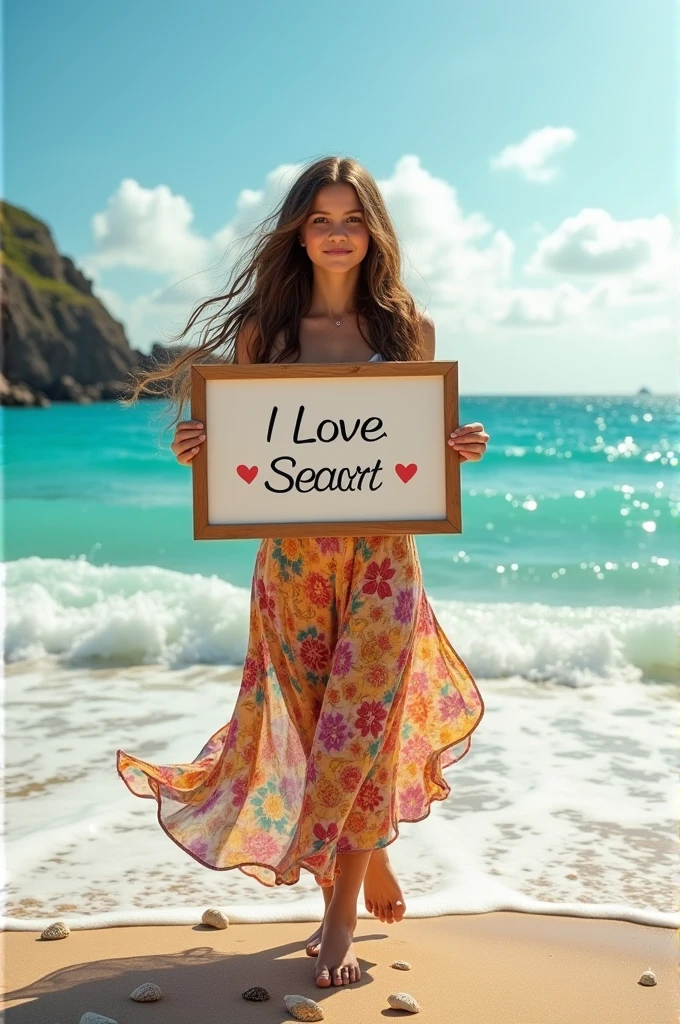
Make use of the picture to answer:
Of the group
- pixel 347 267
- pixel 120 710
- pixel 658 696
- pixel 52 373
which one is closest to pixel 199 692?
pixel 120 710

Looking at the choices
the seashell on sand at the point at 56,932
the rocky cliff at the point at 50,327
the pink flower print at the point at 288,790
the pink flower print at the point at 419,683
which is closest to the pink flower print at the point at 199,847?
the pink flower print at the point at 288,790

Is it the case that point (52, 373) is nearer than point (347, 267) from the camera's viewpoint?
No

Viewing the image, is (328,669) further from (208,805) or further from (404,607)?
(208,805)

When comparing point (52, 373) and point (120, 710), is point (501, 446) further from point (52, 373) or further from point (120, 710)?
point (52, 373)

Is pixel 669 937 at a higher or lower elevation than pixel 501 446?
lower

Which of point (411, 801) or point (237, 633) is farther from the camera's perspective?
point (237, 633)

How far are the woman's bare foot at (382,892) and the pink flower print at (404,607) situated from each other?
2.29 feet

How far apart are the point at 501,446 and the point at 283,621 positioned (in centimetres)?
2139

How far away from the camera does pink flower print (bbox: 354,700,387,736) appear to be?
269 cm

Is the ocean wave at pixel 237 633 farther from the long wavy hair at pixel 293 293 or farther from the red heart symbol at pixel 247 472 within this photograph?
the red heart symbol at pixel 247 472

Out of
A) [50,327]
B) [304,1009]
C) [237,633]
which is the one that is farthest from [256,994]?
[50,327]

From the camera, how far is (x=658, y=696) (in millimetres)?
6066

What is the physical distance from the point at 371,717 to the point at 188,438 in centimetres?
87

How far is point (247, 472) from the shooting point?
8.55ft
